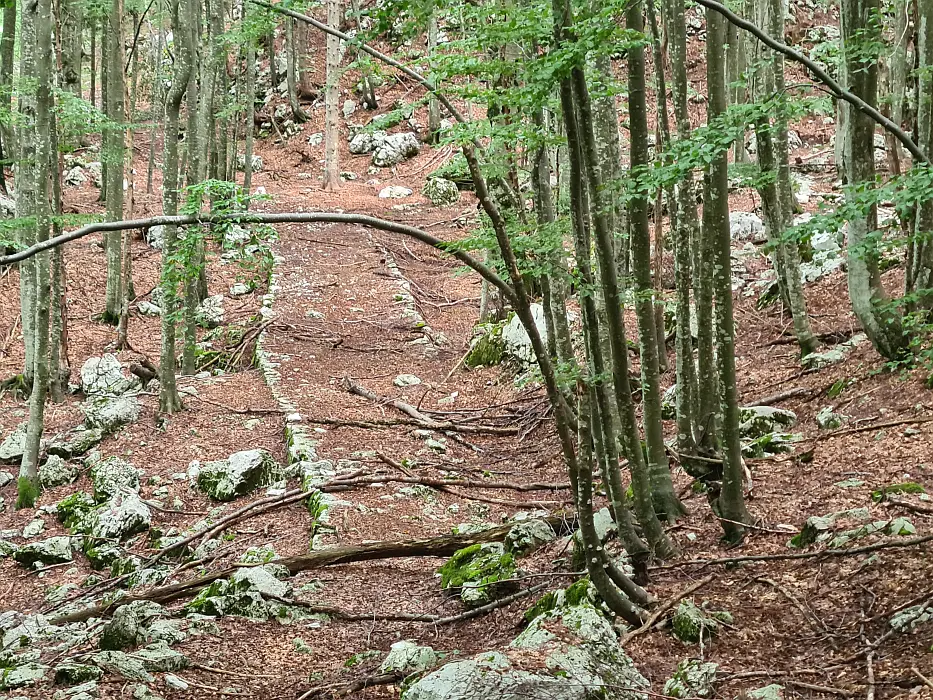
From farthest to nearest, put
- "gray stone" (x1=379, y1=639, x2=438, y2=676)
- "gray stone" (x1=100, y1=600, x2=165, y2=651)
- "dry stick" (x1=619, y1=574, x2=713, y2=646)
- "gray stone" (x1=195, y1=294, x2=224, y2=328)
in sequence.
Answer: "gray stone" (x1=195, y1=294, x2=224, y2=328) < "gray stone" (x1=100, y1=600, x2=165, y2=651) < "gray stone" (x1=379, y1=639, x2=438, y2=676) < "dry stick" (x1=619, y1=574, x2=713, y2=646)

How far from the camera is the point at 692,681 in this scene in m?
4.25

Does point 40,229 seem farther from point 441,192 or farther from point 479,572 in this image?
point 441,192

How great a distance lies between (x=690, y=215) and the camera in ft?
22.4

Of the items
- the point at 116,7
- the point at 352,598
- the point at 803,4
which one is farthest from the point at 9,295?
the point at 803,4

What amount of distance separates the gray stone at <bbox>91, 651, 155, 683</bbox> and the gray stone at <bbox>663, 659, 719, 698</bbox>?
3.24 m

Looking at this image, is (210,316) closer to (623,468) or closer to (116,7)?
(116,7)

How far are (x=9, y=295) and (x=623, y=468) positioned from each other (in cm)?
1430

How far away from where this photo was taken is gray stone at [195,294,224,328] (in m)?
15.0

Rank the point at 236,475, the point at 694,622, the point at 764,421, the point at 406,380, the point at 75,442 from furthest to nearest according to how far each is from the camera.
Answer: the point at 406,380, the point at 75,442, the point at 236,475, the point at 764,421, the point at 694,622

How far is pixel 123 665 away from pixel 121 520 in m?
3.91

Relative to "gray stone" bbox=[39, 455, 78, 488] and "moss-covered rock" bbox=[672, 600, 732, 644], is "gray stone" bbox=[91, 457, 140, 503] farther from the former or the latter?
"moss-covered rock" bbox=[672, 600, 732, 644]

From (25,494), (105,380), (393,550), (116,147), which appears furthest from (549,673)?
(116,147)

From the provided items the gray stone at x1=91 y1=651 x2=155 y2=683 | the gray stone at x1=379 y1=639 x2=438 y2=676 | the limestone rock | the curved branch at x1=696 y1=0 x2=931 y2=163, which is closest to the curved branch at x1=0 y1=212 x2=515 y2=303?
the curved branch at x1=696 y1=0 x2=931 y2=163

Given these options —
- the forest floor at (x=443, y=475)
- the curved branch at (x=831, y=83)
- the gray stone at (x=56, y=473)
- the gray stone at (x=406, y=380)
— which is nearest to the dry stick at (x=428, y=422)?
the forest floor at (x=443, y=475)
